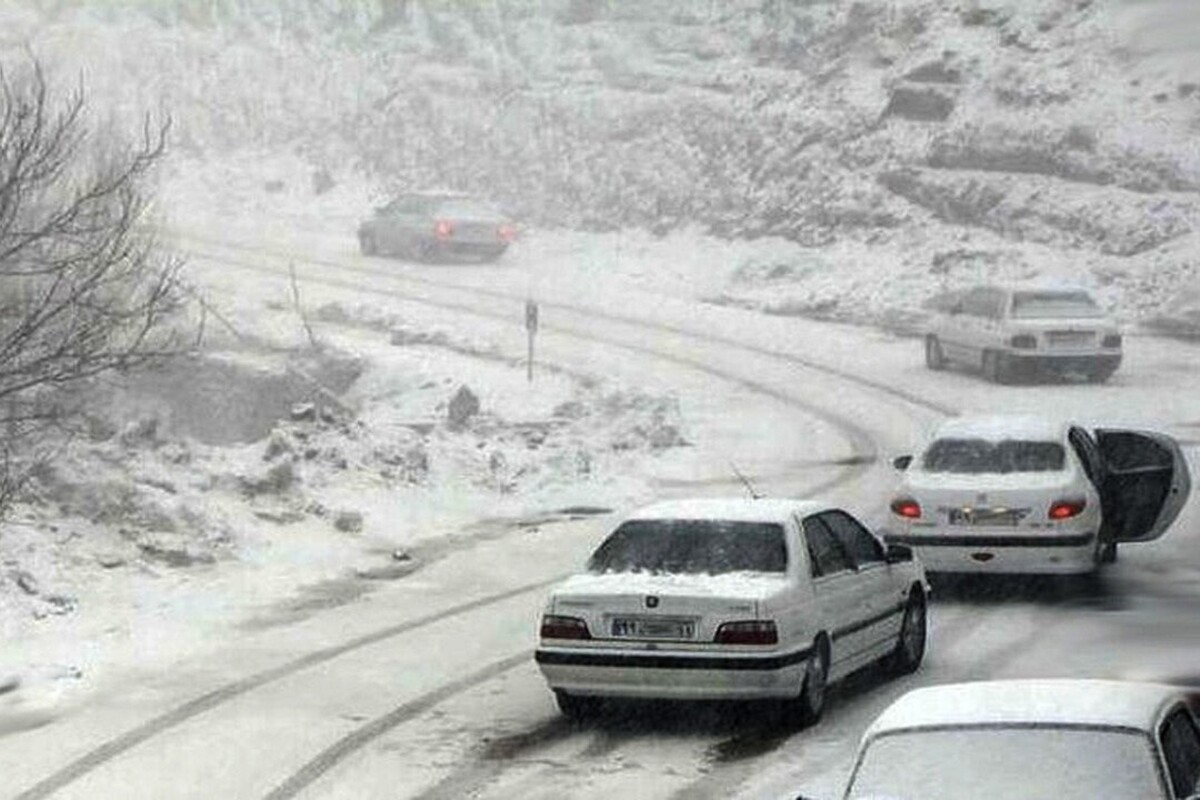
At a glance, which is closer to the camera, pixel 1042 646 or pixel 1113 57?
pixel 1042 646

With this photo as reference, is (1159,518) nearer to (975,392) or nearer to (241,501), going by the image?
(241,501)

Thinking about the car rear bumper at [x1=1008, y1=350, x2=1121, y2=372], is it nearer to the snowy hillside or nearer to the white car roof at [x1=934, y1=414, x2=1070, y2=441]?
the snowy hillside

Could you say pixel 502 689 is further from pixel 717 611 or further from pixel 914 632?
pixel 914 632

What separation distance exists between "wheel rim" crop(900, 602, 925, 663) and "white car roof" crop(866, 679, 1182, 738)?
244 inches

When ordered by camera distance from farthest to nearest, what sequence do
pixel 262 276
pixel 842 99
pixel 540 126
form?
pixel 540 126 < pixel 842 99 < pixel 262 276

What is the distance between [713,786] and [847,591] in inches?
101

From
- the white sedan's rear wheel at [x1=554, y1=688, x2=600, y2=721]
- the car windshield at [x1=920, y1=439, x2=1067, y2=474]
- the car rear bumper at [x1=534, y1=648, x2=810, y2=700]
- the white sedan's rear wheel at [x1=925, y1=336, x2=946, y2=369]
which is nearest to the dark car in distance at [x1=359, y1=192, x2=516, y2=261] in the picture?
the white sedan's rear wheel at [x1=925, y1=336, x2=946, y2=369]

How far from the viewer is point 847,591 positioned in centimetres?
1375

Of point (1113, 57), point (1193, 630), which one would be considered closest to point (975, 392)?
point (1113, 57)

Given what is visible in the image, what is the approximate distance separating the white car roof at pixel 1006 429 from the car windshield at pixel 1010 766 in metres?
10.7

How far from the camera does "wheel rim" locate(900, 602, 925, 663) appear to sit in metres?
14.8

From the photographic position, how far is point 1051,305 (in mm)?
33438

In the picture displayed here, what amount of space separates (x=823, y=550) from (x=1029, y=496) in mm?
4257

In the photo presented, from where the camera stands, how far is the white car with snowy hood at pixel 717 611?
12.6m
